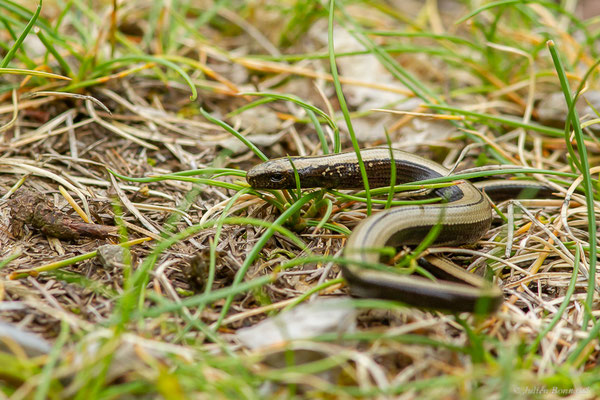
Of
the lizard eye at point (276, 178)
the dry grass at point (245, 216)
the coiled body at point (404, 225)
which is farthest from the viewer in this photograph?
the lizard eye at point (276, 178)

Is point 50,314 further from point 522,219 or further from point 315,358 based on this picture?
point 522,219

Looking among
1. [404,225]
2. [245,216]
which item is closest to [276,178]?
[245,216]

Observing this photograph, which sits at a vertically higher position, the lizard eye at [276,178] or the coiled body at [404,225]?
the lizard eye at [276,178]

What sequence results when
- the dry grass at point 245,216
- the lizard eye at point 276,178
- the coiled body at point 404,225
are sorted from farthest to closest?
the lizard eye at point 276,178 < the coiled body at point 404,225 < the dry grass at point 245,216

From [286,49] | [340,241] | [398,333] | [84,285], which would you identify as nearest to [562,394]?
[398,333]

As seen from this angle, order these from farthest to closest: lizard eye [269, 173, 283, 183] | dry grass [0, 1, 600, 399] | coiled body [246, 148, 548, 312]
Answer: lizard eye [269, 173, 283, 183], coiled body [246, 148, 548, 312], dry grass [0, 1, 600, 399]

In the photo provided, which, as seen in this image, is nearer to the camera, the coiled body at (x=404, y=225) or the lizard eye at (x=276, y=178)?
the coiled body at (x=404, y=225)
